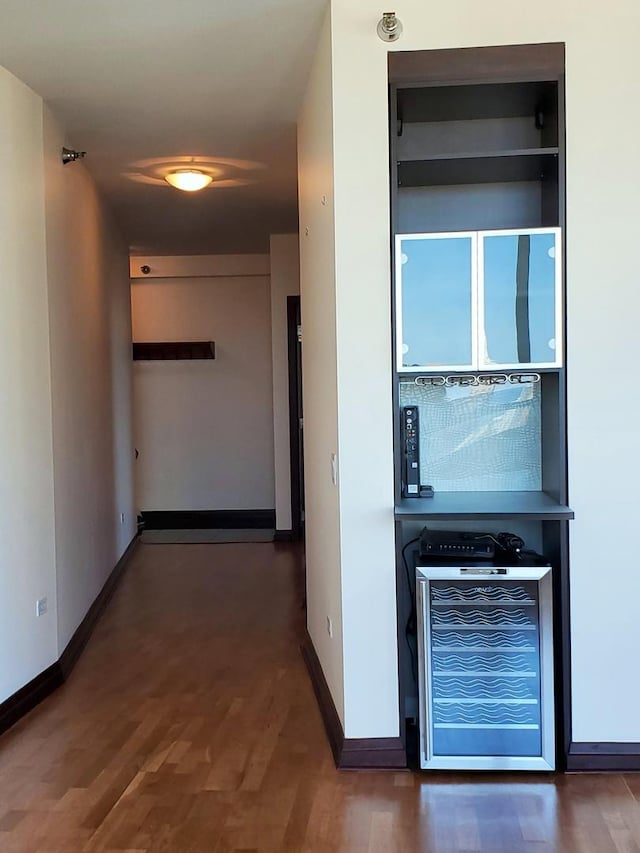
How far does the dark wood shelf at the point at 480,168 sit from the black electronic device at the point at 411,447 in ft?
2.88

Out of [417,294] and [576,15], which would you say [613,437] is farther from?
[576,15]

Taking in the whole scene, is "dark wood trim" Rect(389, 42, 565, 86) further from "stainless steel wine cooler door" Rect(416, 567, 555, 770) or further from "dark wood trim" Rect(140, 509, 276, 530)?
"dark wood trim" Rect(140, 509, 276, 530)

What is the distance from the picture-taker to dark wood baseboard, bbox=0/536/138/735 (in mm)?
3410

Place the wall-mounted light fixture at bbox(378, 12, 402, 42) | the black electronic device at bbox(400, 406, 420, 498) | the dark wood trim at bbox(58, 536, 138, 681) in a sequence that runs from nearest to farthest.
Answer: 1. the wall-mounted light fixture at bbox(378, 12, 402, 42)
2. the black electronic device at bbox(400, 406, 420, 498)
3. the dark wood trim at bbox(58, 536, 138, 681)

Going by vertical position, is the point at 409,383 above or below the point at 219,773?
above

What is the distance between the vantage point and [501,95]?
9.62 ft

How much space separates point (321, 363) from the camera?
3441 mm

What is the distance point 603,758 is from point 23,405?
2751 mm

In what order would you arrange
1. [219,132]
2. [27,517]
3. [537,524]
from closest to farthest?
1. [537,524]
2. [27,517]
3. [219,132]

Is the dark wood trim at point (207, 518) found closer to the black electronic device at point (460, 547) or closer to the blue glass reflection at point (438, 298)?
the black electronic device at point (460, 547)

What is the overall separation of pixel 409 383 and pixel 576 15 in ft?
4.66

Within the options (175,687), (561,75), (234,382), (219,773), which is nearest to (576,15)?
(561,75)

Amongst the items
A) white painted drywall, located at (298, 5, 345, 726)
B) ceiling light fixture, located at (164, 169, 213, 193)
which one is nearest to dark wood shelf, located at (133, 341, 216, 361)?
ceiling light fixture, located at (164, 169, 213, 193)

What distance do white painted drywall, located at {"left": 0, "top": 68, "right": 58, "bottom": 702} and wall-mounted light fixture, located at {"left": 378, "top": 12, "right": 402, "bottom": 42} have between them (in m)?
1.67
